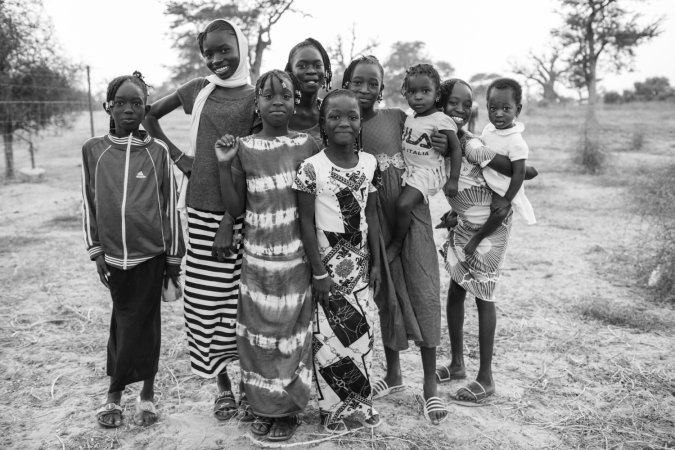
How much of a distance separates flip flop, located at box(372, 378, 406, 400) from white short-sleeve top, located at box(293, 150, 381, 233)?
98 centimetres

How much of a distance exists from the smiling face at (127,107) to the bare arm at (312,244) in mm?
831

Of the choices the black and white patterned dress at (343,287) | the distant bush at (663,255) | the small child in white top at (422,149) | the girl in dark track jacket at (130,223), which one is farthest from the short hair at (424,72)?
the distant bush at (663,255)

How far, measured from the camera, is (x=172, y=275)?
2441 mm

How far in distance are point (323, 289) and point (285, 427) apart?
2.19 feet

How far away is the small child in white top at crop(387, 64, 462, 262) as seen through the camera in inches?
Answer: 92.9

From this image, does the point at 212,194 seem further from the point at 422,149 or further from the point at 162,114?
the point at 422,149

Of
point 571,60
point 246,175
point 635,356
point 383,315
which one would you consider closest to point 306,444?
point 383,315

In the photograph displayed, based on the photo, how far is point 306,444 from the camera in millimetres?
2277

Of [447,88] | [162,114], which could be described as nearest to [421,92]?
[447,88]

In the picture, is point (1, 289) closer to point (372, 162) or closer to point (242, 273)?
point (242, 273)

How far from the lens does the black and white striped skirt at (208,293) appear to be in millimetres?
2293

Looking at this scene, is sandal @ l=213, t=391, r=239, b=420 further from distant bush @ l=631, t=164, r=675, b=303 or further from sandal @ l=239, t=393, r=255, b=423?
distant bush @ l=631, t=164, r=675, b=303

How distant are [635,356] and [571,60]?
2548cm

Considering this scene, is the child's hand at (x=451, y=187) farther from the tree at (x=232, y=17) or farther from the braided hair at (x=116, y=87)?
the tree at (x=232, y=17)
